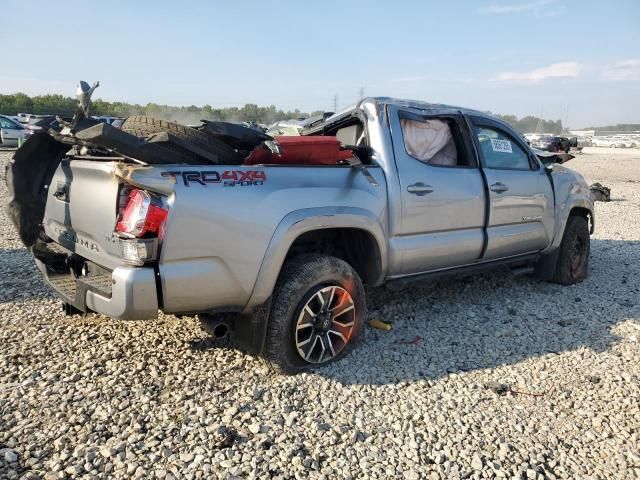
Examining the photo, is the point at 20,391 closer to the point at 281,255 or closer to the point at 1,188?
the point at 281,255

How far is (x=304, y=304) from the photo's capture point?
11.5 feet

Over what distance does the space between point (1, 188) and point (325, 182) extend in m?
11.6

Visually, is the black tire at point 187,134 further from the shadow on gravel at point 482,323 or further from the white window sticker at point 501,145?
the white window sticker at point 501,145

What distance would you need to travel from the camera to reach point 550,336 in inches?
175

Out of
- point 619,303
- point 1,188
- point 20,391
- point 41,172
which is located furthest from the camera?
point 1,188

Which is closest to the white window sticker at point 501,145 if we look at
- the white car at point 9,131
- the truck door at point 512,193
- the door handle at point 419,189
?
the truck door at point 512,193

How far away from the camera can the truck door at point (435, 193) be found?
407 cm

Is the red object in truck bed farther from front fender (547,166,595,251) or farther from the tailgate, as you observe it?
front fender (547,166,595,251)

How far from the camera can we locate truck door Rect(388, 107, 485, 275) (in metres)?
4.07

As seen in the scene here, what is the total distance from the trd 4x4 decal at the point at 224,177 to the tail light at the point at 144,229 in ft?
0.58

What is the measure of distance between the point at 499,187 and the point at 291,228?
7.84ft

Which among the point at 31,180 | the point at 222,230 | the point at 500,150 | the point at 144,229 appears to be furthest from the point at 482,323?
the point at 31,180

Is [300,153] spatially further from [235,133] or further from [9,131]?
[9,131]

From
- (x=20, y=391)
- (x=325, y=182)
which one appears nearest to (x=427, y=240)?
(x=325, y=182)
